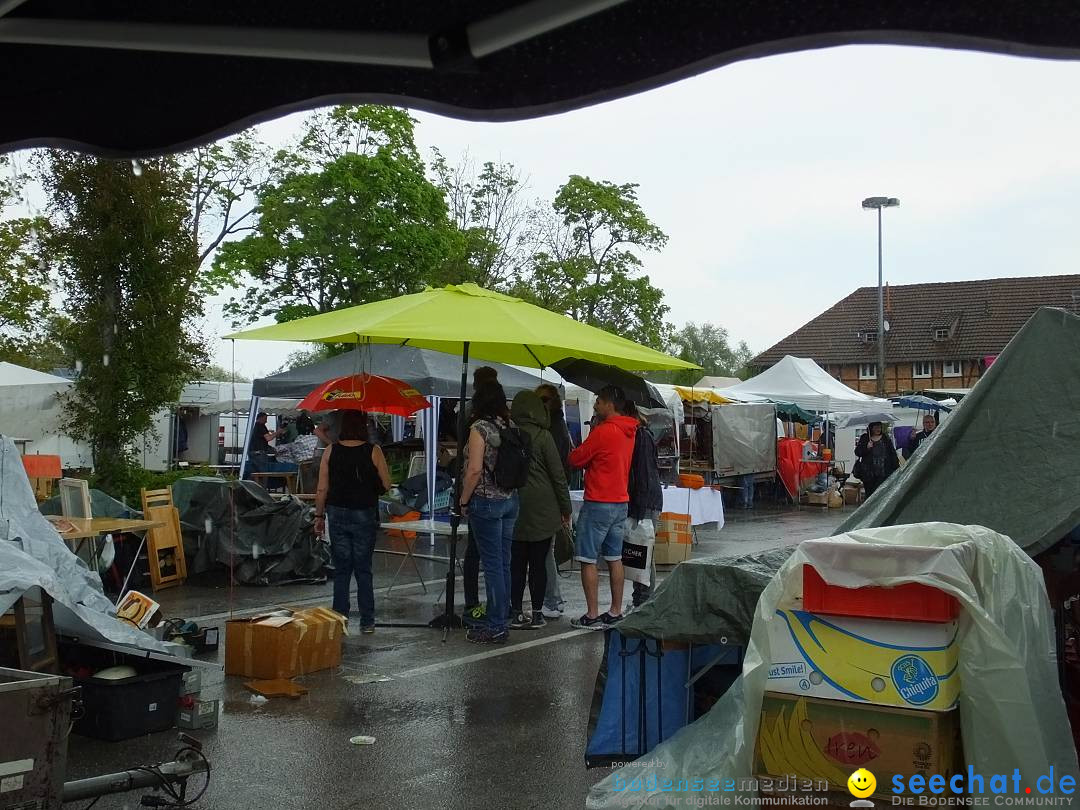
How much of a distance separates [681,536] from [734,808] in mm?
8989

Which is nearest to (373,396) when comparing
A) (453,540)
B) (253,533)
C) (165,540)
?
(253,533)

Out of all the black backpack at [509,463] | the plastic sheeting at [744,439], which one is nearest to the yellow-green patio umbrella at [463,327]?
the black backpack at [509,463]

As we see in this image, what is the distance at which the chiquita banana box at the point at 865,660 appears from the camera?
11.7 feet

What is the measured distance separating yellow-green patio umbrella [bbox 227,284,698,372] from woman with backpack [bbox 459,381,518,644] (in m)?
0.62

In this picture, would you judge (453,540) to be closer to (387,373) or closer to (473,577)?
(473,577)

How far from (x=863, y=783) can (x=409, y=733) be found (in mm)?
3068

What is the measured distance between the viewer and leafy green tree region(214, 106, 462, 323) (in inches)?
1125

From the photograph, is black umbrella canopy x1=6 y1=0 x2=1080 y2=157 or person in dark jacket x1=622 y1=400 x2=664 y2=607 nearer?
black umbrella canopy x1=6 y1=0 x2=1080 y2=157

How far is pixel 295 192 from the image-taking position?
28938 mm

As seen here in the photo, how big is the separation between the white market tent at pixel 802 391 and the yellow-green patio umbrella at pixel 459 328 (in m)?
15.8

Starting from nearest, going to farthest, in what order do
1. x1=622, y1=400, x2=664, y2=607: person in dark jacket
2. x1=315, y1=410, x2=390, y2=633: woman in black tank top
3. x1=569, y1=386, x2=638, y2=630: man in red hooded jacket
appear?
1. x1=315, y1=410, x2=390, y2=633: woman in black tank top
2. x1=569, y1=386, x2=638, y2=630: man in red hooded jacket
3. x1=622, y1=400, x2=664, y2=607: person in dark jacket

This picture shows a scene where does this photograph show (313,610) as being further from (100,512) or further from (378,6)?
(378,6)

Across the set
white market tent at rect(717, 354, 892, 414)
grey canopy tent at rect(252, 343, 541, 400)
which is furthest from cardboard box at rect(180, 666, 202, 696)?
white market tent at rect(717, 354, 892, 414)

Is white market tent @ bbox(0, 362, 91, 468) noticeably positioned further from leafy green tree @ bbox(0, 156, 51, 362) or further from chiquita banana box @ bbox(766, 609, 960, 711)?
chiquita banana box @ bbox(766, 609, 960, 711)
